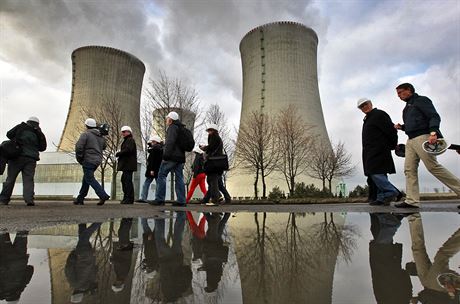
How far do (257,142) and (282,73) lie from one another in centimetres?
392

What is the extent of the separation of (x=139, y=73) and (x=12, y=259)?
72.8 feet

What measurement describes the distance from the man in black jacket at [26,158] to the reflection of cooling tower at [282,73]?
14159 mm

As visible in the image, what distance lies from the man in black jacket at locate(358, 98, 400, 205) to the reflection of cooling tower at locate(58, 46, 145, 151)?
17.4 m

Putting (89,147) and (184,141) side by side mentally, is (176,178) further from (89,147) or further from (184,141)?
(89,147)

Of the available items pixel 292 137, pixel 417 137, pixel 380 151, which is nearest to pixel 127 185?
pixel 380 151

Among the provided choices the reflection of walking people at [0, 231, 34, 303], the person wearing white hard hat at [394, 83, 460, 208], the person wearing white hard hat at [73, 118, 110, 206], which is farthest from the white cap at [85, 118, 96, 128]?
the person wearing white hard hat at [394, 83, 460, 208]

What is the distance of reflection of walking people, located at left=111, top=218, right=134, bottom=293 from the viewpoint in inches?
35.5

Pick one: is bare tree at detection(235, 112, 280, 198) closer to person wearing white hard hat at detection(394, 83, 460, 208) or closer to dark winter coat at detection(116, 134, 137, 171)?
dark winter coat at detection(116, 134, 137, 171)

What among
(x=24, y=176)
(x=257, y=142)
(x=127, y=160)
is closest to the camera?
(x=24, y=176)

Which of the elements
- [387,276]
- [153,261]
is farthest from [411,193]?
[153,261]

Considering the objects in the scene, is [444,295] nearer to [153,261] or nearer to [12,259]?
[153,261]

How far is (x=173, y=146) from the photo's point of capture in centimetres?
465

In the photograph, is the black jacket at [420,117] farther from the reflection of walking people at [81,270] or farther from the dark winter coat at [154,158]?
the dark winter coat at [154,158]

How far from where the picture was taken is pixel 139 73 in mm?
22094
